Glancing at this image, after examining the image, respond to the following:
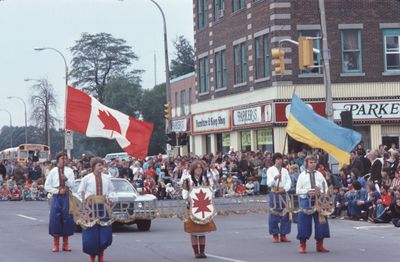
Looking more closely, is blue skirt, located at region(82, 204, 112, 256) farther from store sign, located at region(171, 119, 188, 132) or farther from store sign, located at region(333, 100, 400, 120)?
store sign, located at region(171, 119, 188, 132)

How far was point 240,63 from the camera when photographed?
160ft

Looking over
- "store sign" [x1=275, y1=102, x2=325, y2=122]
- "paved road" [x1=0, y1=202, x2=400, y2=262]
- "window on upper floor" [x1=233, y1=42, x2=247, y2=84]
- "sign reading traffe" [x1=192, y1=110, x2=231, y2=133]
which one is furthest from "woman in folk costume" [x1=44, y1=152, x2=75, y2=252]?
"sign reading traffe" [x1=192, y1=110, x2=231, y2=133]

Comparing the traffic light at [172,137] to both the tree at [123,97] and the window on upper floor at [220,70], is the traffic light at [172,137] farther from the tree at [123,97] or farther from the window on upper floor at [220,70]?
the tree at [123,97]

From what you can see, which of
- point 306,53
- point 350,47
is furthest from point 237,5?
point 306,53

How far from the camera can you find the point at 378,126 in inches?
1720

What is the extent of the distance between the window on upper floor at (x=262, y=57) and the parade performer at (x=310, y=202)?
89.7 ft

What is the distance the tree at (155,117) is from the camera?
94.9 metres

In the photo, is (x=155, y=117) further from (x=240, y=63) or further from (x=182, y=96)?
(x=240, y=63)

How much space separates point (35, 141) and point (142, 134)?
117195 millimetres

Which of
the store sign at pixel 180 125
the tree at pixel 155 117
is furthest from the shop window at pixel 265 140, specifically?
the tree at pixel 155 117

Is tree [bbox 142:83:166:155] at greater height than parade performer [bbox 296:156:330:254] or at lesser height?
greater

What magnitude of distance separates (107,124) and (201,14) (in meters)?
33.5

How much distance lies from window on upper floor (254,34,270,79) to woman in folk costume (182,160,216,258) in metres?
28.0

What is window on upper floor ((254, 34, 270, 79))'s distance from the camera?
148 feet
